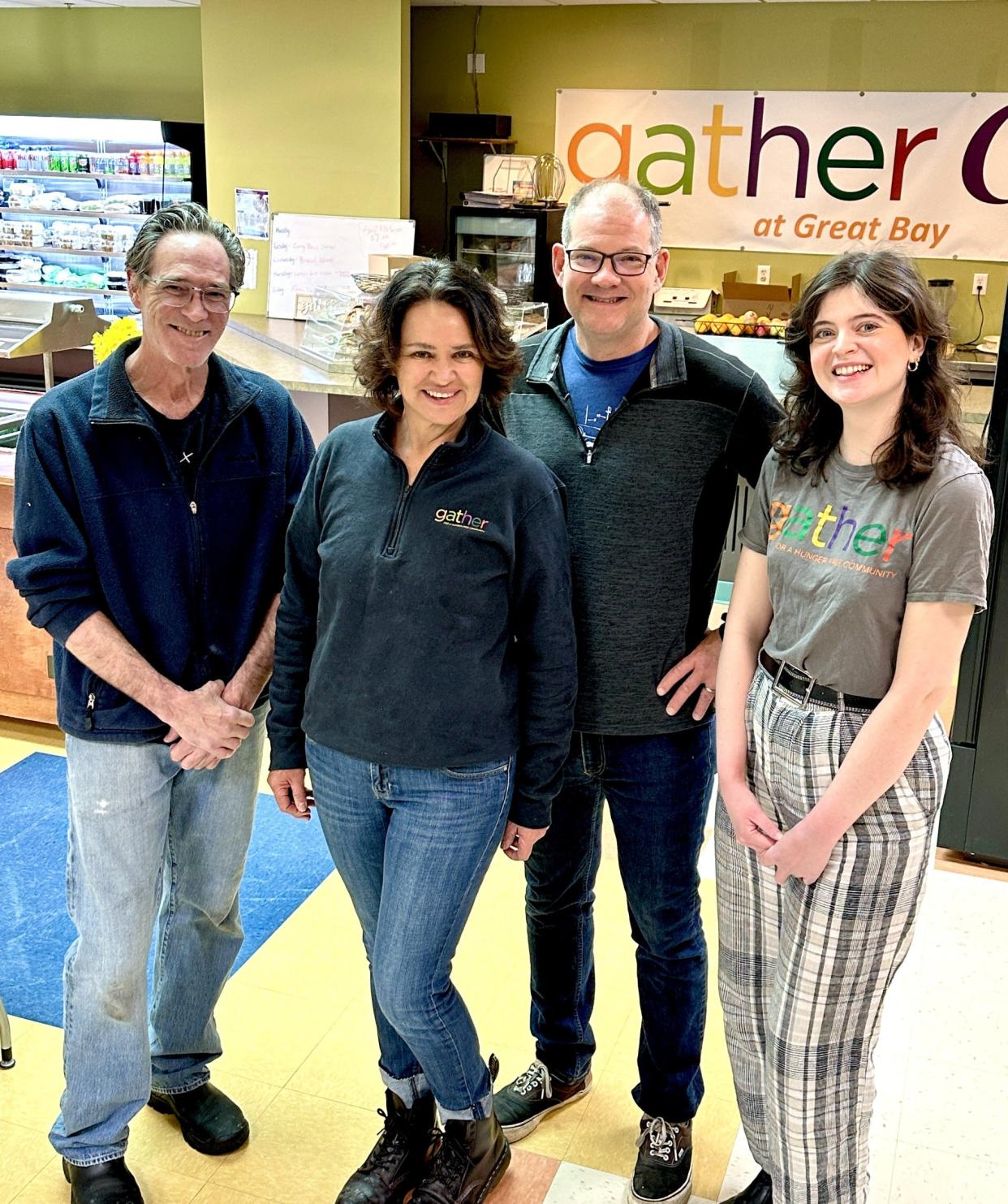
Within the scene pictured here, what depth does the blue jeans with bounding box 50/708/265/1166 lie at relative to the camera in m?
1.99

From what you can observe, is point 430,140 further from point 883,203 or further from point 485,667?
point 485,667

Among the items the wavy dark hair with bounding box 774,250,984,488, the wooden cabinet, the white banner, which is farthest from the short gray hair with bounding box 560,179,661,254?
the white banner

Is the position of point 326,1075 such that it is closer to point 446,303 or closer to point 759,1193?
point 759,1193

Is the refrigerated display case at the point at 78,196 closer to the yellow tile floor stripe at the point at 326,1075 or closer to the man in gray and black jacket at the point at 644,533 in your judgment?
the yellow tile floor stripe at the point at 326,1075

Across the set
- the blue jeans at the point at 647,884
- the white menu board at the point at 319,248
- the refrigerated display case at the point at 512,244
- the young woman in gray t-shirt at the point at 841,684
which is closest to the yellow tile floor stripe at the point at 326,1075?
the blue jeans at the point at 647,884

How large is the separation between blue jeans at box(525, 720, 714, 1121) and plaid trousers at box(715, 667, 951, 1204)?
0.11 m

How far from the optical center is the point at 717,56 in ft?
26.2

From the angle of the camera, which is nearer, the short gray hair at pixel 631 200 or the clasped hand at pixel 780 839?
→ the clasped hand at pixel 780 839

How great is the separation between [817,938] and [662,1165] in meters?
0.69

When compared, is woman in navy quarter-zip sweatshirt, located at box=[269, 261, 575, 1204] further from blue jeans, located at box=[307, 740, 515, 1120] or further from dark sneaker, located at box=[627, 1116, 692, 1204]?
dark sneaker, located at box=[627, 1116, 692, 1204]

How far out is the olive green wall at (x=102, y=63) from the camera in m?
9.06

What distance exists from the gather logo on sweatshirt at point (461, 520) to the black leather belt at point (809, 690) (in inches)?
18.7

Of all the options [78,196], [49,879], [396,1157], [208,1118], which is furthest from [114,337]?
[78,196]

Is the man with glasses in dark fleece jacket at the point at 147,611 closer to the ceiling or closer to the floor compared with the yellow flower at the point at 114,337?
closer to the floor
